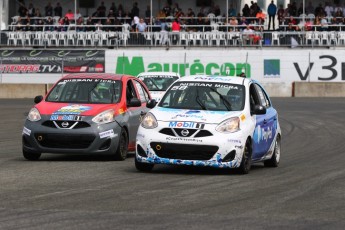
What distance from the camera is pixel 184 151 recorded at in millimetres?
14250

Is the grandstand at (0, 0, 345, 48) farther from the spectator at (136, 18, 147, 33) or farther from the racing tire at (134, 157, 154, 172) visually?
the racing tire at (134, 157, 154, 172)

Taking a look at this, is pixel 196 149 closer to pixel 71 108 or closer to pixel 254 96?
pixel 254 96

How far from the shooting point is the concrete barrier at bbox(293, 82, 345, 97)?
1873 inches

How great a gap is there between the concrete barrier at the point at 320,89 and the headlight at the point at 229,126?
33584 mm

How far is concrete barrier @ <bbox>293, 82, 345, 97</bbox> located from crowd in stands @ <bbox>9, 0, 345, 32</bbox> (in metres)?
3.70

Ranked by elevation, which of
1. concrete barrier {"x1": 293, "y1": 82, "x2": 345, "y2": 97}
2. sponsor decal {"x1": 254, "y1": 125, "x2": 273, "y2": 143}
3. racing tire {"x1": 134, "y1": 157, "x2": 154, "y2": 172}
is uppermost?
sponsor decal {"x1": 254, "y1": 125, "x2": 273, "y2": 143}

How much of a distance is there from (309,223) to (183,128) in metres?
4.91

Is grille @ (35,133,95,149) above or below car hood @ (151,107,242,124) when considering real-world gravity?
below

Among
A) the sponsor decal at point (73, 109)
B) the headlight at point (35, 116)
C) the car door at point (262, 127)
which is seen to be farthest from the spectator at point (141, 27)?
the car door at point (262, 127)

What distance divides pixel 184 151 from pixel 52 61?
34678 mm

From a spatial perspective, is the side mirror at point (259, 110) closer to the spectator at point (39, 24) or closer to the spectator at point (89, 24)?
the spectator at point (89, 24)

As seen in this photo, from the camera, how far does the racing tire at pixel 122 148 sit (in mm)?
16844

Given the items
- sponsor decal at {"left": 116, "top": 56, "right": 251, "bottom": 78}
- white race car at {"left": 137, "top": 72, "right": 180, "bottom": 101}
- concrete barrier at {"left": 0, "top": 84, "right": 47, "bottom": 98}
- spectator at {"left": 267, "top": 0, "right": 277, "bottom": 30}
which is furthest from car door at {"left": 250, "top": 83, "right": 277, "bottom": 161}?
spectator at {"left": 267, "top": 0, "right": 277, "bottom": 30}

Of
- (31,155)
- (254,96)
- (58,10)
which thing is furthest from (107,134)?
(58,10)
